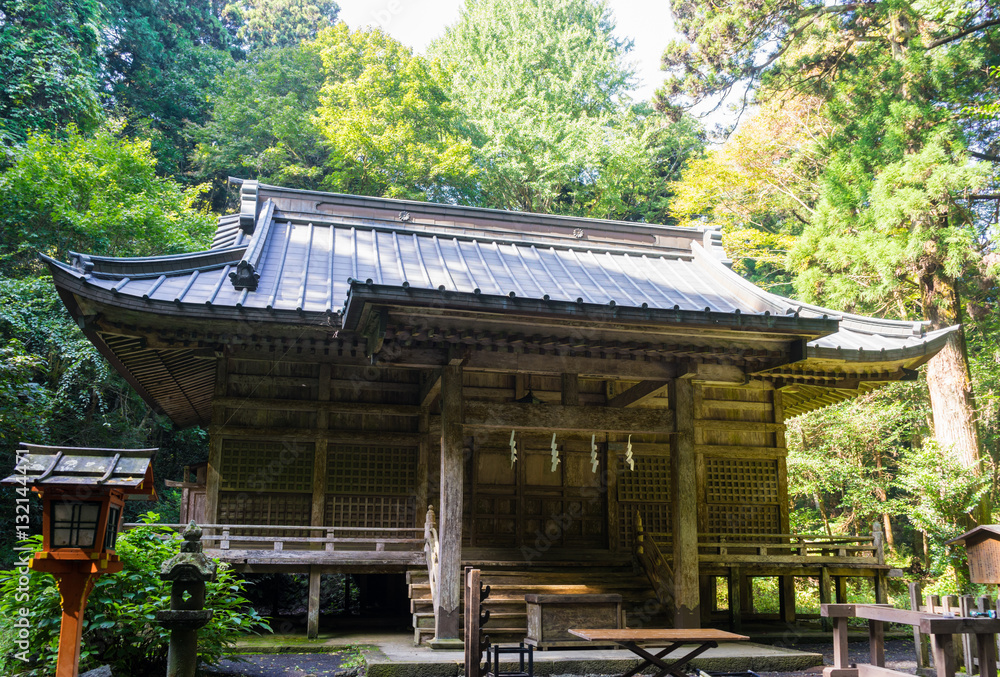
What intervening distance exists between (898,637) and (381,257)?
1108 centimetres

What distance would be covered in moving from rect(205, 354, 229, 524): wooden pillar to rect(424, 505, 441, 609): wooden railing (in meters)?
3.09

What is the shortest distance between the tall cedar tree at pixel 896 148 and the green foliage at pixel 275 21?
24.7m

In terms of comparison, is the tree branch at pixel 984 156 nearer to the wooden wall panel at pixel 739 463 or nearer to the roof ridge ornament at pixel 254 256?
the wooden wall panel at pixel 739 463

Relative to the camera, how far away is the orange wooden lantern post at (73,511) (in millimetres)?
5176

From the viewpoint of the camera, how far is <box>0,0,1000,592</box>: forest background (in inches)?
663

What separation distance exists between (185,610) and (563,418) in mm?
5116

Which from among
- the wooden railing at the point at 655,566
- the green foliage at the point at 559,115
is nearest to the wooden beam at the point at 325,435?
the wooden railing at the point at 655,566

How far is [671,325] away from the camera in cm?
877

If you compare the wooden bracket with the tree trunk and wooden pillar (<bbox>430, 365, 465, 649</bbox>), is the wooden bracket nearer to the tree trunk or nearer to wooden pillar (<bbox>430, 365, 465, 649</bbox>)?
wooden pillar (<bbox>430, 365, 465, 649</bbox>)

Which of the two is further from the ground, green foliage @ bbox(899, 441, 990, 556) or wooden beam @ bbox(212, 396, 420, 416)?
Answer: wooden beam @ bbox(212, 396, 420, 416)

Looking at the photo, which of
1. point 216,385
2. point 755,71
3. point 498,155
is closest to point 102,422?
point 216,385

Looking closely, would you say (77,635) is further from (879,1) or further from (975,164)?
(879,1)

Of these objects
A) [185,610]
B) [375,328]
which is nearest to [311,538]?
[375,328]

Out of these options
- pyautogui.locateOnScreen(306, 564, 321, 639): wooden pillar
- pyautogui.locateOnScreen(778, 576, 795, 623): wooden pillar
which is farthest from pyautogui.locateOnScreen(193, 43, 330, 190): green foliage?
pyautogui.locateOnScreen(778, 576, 795, 623): wooden pillar
